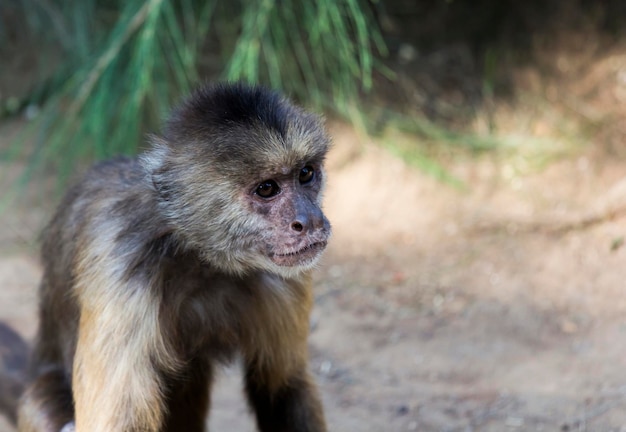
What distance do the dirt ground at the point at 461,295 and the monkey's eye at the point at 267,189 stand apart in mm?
1437

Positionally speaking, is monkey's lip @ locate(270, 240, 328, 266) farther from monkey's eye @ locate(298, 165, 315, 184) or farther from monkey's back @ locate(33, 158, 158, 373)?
monkey's back @ locate(33, 158, 158, 373)

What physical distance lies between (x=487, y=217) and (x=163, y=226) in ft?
12.4

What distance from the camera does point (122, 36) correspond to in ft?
20.9

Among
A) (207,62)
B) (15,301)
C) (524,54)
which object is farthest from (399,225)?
(15,301)

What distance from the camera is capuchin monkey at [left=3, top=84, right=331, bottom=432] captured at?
3359 millimetres

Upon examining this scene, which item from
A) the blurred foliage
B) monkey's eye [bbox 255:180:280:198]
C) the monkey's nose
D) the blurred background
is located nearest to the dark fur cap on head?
monkey's eye [bbox 255:180:280:198]

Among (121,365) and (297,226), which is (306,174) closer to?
(297,226)

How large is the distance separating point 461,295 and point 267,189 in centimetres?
300

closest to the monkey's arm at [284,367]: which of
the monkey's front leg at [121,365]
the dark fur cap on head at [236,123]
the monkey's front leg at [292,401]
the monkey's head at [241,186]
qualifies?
the monkey's front leg at [292,401]

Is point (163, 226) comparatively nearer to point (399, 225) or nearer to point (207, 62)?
point (399, 225)

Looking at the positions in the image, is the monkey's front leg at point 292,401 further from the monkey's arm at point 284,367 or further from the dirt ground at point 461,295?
the dirt ground at point 461,295

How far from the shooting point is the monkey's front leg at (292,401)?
396 centimetres

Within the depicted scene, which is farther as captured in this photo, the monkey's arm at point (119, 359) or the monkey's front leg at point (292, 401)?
the monkey's front leg at point (292, 401)

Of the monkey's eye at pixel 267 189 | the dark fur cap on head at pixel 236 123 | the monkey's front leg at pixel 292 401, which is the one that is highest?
the dark fur cap on head at pixel 236 123
